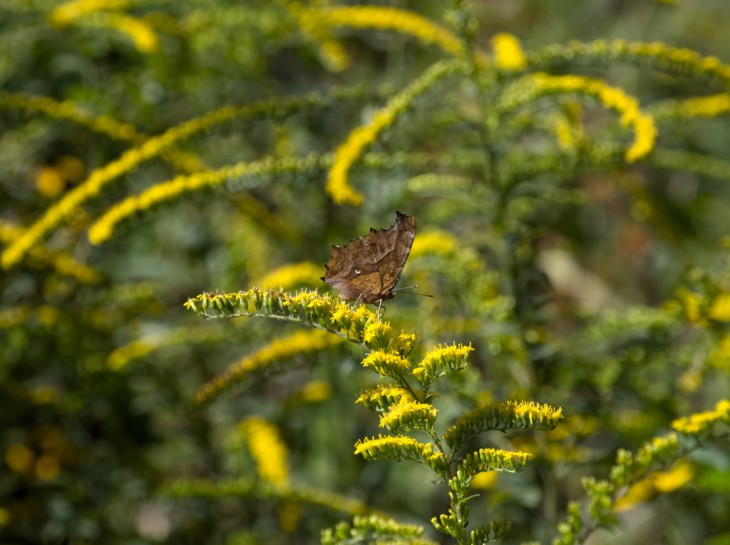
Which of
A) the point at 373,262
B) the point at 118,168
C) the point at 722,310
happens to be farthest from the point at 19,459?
the point at 722,310

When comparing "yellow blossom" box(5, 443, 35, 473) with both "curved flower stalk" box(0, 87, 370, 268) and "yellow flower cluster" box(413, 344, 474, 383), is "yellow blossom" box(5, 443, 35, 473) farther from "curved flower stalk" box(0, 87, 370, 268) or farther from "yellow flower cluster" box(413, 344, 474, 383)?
"yellow flower cluster" box(413, 344, 474, 383)

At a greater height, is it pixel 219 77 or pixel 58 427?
pixel 219 77

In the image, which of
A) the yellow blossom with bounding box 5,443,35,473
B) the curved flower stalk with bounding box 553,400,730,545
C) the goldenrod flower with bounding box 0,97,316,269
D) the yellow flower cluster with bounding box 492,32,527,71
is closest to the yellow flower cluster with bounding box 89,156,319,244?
the goldenrod flower with bounding box 0,97,316,269

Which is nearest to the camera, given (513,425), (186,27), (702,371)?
(513,425)

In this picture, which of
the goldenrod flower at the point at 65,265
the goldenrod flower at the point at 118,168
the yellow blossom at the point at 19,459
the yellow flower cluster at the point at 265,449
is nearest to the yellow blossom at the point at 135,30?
the goldenrod flower at the point at 118,168

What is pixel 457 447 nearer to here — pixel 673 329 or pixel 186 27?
pixel 673 329

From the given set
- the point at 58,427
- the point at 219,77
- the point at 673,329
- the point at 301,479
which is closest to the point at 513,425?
the point at 673,329
